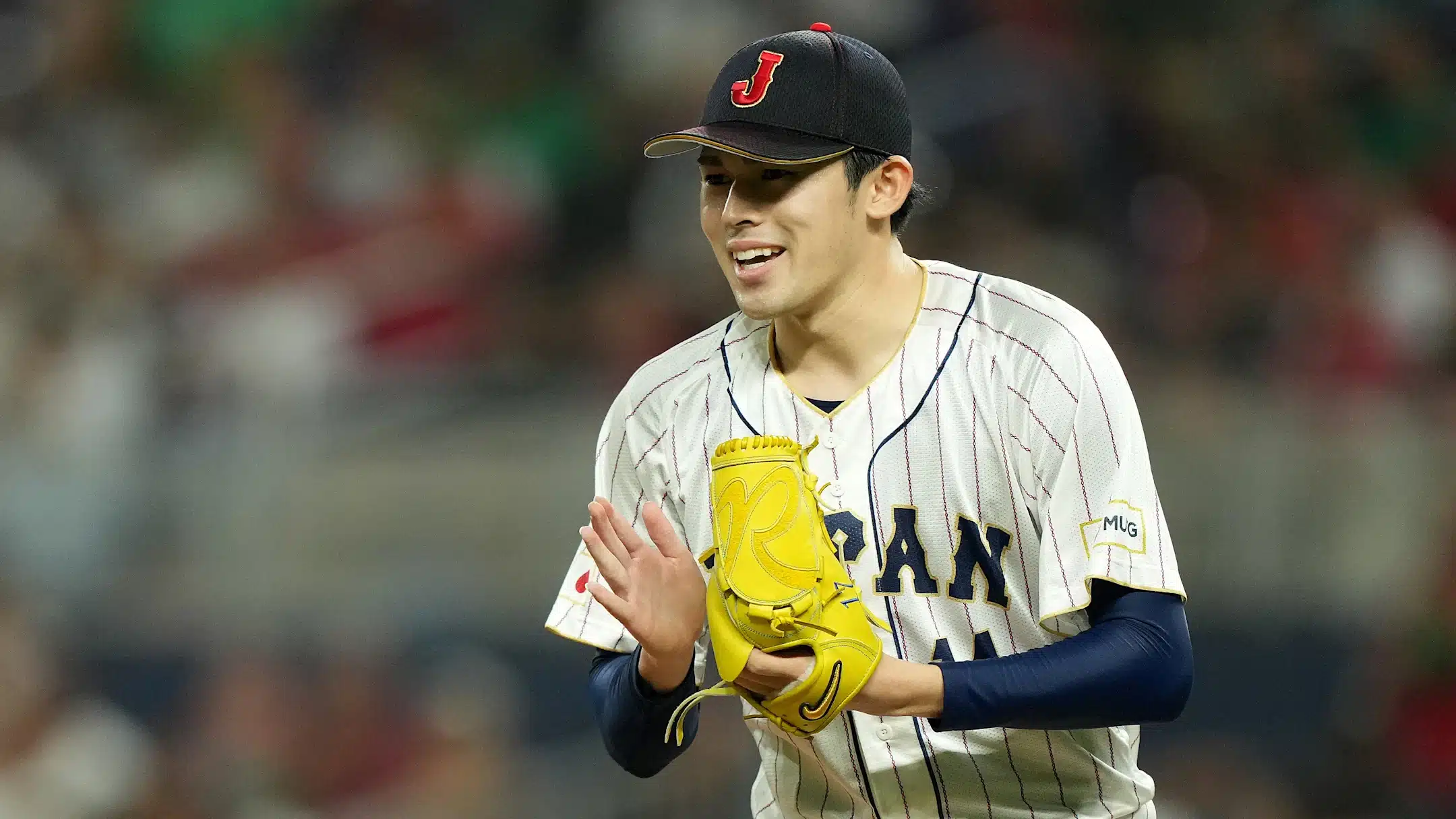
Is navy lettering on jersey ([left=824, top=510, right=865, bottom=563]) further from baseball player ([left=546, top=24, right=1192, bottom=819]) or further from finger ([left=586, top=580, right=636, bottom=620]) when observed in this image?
finger ([left=586, top=580, right=636, bottom=620])

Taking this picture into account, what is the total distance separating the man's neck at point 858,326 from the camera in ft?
7.57

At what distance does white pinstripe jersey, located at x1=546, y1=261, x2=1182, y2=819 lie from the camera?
2094 mm

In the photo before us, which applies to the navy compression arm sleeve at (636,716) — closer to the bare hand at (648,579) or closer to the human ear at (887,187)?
the bare hand at (648,579)

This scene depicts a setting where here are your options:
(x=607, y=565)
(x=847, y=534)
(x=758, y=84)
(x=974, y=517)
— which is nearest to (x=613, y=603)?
(x=607, y=565)

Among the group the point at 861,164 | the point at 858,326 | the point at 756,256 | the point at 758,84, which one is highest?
the point at 758,84

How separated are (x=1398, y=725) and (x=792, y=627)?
3.39m

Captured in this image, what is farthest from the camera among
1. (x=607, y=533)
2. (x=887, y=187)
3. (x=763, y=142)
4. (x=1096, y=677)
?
(x=887, y=187)

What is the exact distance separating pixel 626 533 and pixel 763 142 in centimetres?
55

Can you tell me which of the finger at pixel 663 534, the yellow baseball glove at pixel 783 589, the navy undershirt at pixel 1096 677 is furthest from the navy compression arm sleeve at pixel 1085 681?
the finger at pixel 663 534

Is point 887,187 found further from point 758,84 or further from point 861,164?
point 758,84

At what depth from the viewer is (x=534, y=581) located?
491 centimetres

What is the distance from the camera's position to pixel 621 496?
8.02 feet

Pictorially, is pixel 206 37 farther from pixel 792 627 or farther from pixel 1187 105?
pixel 792 627

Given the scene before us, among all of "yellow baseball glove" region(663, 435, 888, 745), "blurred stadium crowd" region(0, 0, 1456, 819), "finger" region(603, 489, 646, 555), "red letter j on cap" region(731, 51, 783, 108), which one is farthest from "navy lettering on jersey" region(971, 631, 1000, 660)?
"blurred stadium crowd" region(0, 0, 1456, 819)
